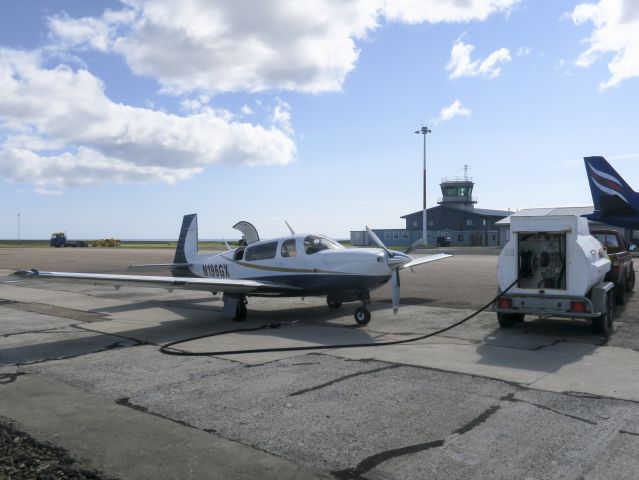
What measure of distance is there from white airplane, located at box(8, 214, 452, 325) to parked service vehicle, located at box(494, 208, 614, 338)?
229cm

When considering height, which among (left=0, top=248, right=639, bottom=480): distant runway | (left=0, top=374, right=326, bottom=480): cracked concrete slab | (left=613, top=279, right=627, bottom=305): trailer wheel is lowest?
(left=0, top=374, right=326, bottom=480): cracked concrete slab

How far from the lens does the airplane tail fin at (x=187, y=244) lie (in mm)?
16328

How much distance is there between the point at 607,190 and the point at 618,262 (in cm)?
1848

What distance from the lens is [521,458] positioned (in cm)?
433

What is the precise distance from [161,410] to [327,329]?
5683 millimetres

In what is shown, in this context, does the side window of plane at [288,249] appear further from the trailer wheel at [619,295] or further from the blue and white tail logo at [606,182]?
the blue and white tail logo at [606,182]

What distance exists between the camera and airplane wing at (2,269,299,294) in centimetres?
983

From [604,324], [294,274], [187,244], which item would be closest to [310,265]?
[294,274]

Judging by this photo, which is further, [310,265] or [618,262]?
[618,262]

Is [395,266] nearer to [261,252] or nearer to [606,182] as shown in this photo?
[261,252]

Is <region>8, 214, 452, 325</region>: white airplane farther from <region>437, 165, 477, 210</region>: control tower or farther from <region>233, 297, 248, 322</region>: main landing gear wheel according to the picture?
<region>437, 165, 477, 210</region>: control tower

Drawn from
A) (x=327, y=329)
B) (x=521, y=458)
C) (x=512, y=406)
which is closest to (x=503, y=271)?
(x=327, y=329)

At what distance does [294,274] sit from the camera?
12430 mm

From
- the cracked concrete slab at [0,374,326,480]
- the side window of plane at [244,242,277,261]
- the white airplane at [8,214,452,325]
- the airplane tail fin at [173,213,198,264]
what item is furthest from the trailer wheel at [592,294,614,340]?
the airplane tail fin at [173,213,198,264]
